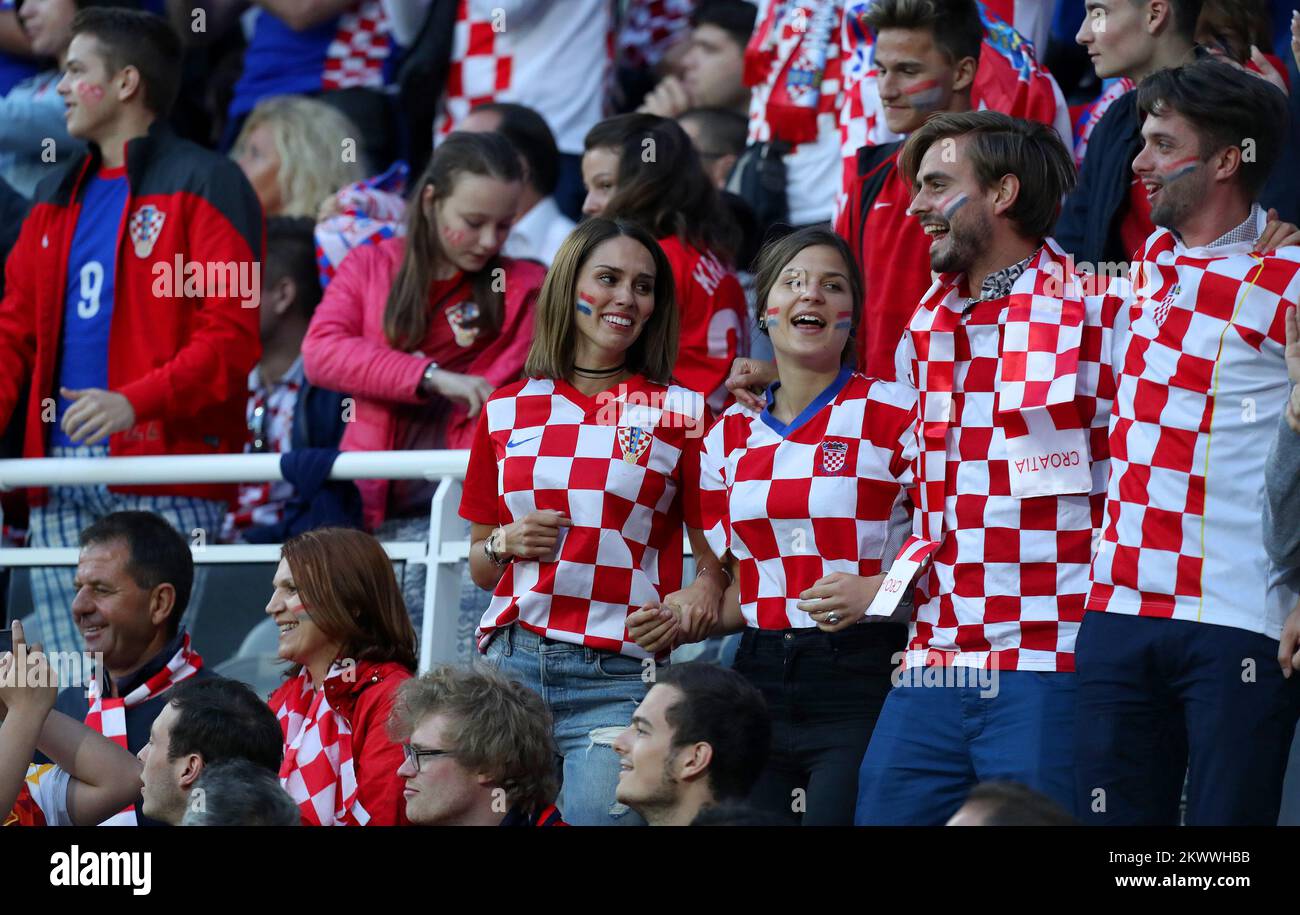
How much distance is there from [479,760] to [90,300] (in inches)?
109

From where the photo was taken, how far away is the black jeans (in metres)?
4.40

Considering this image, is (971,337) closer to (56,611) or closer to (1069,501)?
(1069,501)

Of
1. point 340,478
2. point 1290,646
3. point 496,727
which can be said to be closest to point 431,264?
point 340,478

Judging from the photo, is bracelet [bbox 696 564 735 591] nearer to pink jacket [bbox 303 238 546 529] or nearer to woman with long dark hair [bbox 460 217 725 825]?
woman with long dark hair [bbox 460 217 725 825]

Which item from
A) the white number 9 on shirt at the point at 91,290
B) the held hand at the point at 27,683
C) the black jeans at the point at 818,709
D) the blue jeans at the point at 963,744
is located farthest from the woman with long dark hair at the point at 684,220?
the held hand at the point at 27,683

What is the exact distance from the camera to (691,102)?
25.3 feet

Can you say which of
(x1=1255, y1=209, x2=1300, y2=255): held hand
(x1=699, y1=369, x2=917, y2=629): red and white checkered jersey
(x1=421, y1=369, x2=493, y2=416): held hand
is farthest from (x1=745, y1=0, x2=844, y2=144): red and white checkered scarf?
(x1=1255, y1=209, x2=1300, y2=255): held hand

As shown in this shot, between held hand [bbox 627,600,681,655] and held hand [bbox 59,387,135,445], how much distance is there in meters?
2.18

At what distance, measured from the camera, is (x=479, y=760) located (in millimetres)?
4395

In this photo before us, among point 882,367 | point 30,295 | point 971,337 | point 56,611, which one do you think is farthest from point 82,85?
point 971,337

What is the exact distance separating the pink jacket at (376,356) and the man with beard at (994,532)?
1.88 m

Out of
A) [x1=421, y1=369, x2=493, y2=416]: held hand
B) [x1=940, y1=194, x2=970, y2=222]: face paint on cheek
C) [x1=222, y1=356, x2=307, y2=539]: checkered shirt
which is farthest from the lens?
[x1=222, y1=356, x2=307, y2=539]: checkered shirt

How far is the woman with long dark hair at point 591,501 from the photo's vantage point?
4.70 meters

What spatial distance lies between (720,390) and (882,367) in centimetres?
61
